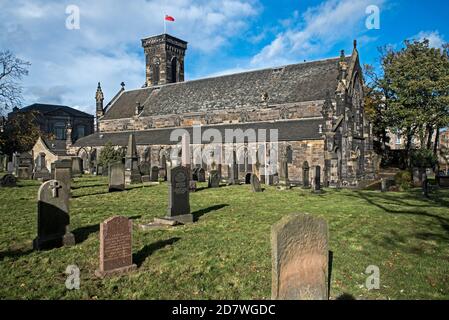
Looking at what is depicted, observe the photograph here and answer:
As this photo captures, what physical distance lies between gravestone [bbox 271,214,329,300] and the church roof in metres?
25.5

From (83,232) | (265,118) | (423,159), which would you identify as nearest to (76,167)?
(265,118)

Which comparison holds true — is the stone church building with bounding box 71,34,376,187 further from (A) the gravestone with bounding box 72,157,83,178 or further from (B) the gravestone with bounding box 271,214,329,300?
(B) the gravestone with bounding box 271,214,329,300

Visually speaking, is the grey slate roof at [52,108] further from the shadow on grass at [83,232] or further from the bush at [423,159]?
the shadow on grass at [83,232]

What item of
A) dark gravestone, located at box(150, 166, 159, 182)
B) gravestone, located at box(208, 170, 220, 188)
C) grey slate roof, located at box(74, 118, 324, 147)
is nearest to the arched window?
grey slate roof, located at box(74, 118, 324, 147)

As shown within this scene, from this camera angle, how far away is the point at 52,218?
7.53 metres

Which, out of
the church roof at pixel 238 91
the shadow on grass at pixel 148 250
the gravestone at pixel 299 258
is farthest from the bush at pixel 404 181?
the gravestone at pixel 299 258

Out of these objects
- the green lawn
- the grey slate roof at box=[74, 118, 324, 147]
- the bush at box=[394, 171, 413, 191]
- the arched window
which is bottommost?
the green lawn

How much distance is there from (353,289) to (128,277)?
3.76 meters

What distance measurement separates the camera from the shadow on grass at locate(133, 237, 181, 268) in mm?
6641

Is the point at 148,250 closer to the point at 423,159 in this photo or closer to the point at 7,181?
the point at 7,181

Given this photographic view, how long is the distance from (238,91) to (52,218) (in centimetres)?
2923

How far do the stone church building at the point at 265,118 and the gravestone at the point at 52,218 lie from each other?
1279cm

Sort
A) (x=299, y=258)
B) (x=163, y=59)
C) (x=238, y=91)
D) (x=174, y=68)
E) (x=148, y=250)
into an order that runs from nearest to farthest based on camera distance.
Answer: (x=299, y=258), (x=148, y=250), (x=238, y=91), (x=163, y=59), (x=174, y=68)
